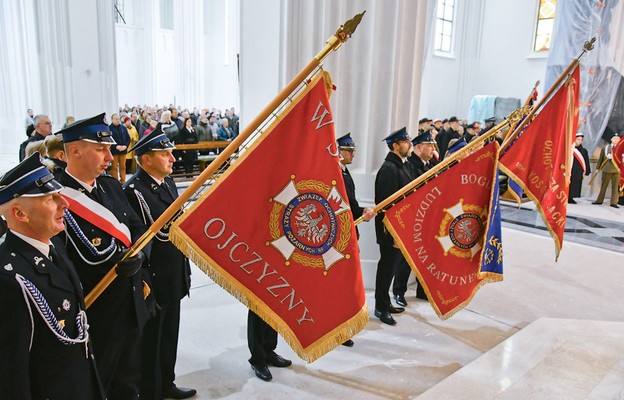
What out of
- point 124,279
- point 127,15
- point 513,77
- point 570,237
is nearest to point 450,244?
point 124,279

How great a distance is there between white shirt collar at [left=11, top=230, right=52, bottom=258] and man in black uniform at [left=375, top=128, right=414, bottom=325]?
310 centimetres

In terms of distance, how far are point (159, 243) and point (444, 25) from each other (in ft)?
58.2

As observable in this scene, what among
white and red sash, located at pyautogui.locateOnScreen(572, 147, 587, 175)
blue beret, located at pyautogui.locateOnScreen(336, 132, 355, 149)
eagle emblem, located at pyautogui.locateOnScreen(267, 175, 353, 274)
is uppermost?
blue beret, located at pyautogui.locateOnScreen(336, 132, 355, 149)

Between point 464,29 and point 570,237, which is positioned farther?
point 464,29

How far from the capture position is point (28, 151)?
367 cm

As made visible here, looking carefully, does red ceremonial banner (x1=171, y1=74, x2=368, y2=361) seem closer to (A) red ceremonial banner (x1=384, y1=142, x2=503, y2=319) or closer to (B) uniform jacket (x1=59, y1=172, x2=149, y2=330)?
(B) uniform jacket (x1=59, y1=172, x2=149, y2=330)

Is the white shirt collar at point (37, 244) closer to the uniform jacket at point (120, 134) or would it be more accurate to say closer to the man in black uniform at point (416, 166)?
the man in black uniform at point (416, 166)

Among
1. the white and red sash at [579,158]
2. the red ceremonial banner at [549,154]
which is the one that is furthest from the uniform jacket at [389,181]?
the white and red sash at [579,158]

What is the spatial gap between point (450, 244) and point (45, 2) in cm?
1337

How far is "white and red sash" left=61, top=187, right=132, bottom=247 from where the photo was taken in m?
2.21

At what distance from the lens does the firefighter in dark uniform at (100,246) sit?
2244 mm

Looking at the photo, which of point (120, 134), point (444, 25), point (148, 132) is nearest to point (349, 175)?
point (148, 132)

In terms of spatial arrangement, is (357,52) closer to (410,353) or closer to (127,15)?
(410,353)

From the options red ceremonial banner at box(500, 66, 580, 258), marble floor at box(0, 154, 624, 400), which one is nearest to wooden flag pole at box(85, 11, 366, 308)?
marble floor at box(0, 154, 624, 400)
